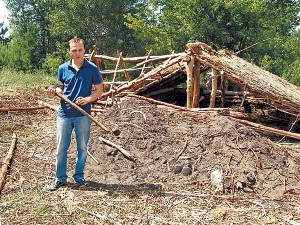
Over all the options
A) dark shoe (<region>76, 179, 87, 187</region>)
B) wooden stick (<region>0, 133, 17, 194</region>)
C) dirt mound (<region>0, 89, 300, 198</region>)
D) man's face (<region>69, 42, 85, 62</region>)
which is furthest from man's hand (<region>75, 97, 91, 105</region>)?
wooden stick (<region>0, 133, 17, 194</region>)

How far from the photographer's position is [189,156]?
4078 mm

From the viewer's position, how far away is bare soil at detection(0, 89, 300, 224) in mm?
2920

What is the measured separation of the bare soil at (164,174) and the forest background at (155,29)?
3.38 m

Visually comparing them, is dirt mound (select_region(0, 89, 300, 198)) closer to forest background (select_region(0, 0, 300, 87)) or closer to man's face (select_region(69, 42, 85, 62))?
man's face (select_region(69, 42, 85, 62))

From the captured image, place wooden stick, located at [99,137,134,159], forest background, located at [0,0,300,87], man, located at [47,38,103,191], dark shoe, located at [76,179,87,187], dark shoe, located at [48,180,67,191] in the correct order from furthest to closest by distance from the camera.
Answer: forest background, located at [0,0,300,87] → wooden stick, located at [99,137,134,159] → dark shoe, located at [76,179,87,187] → dark shoe, located at [48,180,67,191] → man, located at [47,38,103,191]

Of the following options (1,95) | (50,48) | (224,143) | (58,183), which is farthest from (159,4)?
(58,183)

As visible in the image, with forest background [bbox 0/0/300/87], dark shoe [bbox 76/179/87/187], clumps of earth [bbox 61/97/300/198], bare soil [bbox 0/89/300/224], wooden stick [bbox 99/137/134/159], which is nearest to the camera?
bare soil [bbox 0/89/300/224]

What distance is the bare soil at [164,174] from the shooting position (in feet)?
9.58

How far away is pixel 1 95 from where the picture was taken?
8.54 meters

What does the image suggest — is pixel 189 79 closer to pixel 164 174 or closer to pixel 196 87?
pixel 196 87

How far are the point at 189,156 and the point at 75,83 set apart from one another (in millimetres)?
2029

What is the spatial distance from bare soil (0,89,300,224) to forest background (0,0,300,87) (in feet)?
11.1

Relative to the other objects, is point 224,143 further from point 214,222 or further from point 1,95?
point 1,95

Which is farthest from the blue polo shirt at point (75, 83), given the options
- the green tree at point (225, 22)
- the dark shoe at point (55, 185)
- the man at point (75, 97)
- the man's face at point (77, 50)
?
the green tree at point (225, 22)
